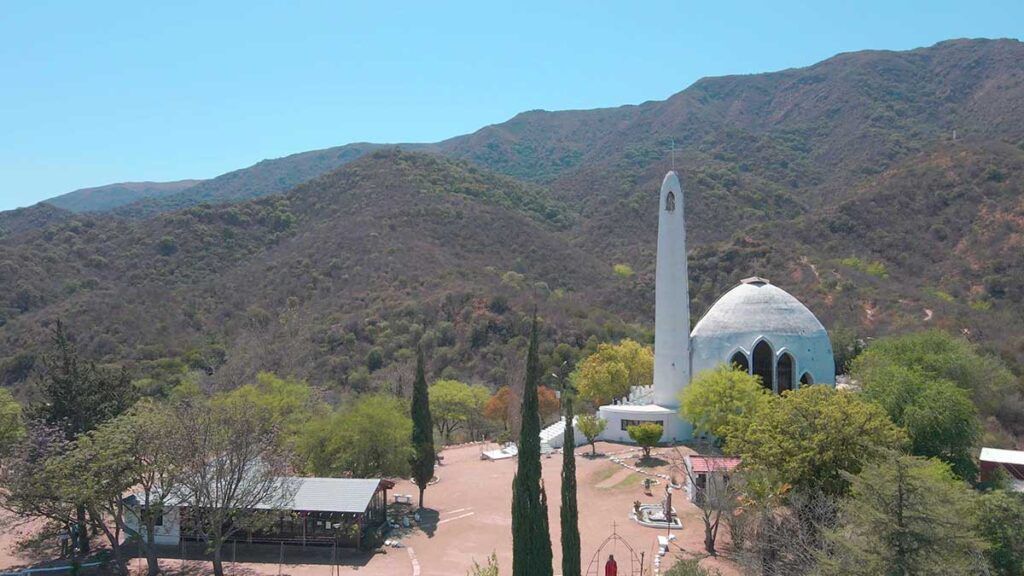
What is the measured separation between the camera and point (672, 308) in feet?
113

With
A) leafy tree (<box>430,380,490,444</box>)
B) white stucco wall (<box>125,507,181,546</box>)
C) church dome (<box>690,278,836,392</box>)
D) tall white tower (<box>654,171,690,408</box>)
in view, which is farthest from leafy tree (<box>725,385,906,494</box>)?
leafy tree (<box>430,380,490,444</box>)

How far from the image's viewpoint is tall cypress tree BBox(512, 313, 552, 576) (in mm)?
16562

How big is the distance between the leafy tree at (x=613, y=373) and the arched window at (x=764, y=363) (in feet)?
22.0

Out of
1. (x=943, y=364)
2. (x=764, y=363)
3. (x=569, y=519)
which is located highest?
(x=943, y=364)

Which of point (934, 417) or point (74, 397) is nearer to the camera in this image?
point (74, 397)

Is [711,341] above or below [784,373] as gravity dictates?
above

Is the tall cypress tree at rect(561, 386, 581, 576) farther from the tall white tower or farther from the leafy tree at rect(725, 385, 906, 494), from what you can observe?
the tall white tower

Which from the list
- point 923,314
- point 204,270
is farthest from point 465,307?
point 923,314

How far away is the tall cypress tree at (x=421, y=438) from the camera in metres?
25.6

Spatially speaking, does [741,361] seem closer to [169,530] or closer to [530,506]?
[530,506]

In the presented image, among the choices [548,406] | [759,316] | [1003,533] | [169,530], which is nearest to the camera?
[1003,533]

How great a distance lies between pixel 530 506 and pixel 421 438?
9.81 m

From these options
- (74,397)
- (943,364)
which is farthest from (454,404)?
(943,364)

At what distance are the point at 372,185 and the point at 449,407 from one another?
50.9 m
